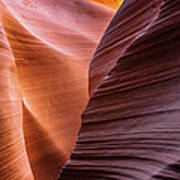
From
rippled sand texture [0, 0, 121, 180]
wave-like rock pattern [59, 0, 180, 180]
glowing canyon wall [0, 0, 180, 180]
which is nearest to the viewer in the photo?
wave-like rock pattern [59, 0, 180, 180]

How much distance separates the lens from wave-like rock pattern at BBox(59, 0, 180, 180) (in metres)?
1.03

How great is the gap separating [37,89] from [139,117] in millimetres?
2574

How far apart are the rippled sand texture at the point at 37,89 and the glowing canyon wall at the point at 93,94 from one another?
0.01m

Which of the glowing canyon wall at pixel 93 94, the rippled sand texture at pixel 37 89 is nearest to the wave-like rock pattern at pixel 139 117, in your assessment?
the glowing canyon wall at pixel 93 94

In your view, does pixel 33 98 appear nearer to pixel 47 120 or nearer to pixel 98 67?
pixel 47 120

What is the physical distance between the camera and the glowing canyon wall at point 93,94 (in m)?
1.13

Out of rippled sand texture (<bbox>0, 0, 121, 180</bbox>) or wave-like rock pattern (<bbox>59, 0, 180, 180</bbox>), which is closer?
wave-like rock pattern (<bbox>59, 0, 180, 180</bbox>)

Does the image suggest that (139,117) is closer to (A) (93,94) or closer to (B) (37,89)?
(A) (93,94)

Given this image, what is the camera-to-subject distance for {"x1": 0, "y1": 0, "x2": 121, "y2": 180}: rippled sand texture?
2705 millimetres

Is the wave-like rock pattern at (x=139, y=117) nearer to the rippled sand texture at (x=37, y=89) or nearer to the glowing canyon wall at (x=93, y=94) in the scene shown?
the glowing canyon wall at (x=93, y=94)

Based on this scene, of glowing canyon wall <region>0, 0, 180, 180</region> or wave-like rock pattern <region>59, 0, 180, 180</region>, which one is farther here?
glowing canyon wall <region>0, 0, 180, 180</region>

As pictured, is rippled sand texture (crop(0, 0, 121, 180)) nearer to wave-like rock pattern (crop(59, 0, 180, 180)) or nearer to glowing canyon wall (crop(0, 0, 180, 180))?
glowing canyon wall (crop(0, 0, 180, 180))

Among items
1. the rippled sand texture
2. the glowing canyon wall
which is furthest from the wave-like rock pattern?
the rippled sand texture

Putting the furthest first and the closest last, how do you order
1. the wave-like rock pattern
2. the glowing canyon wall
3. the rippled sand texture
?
1. the rippled sand texture
2. the glowing canyon wall
3. the wave-like rock pattern
